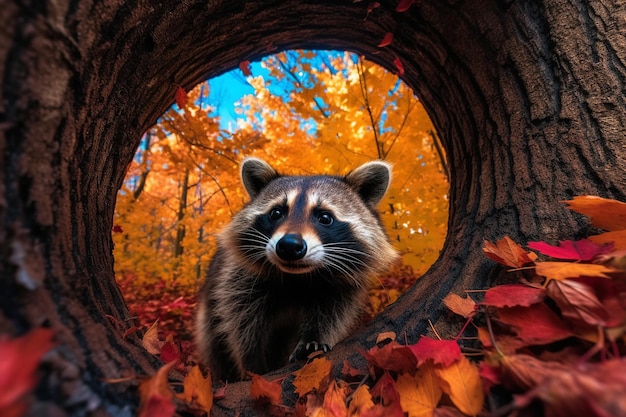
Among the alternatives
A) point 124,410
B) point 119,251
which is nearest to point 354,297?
point 124,410

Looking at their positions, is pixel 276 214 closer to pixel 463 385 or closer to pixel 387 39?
pixel 387 39

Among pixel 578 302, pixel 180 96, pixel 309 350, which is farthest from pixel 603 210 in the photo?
pixel 180 96

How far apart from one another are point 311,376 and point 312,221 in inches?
43.2

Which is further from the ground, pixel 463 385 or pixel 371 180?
pixel 371 180

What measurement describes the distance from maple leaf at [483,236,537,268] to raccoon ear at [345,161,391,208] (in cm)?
139

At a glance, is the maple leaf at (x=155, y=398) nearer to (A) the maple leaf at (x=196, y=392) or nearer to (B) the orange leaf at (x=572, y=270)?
(A) the maple leaf at (x=196, y=392)

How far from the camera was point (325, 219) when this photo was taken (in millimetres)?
2934

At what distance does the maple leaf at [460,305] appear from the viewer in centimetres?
196

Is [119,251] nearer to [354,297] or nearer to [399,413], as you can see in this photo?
[354,297]

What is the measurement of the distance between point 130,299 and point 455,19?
8.12m

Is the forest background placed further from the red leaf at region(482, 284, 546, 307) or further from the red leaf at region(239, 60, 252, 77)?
the red leaf at region(482, 284, 546, 307)

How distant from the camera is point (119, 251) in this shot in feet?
25.6

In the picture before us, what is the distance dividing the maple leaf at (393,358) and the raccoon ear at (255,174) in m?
1.97

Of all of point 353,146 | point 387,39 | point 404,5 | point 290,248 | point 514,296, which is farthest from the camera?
point 353,146
